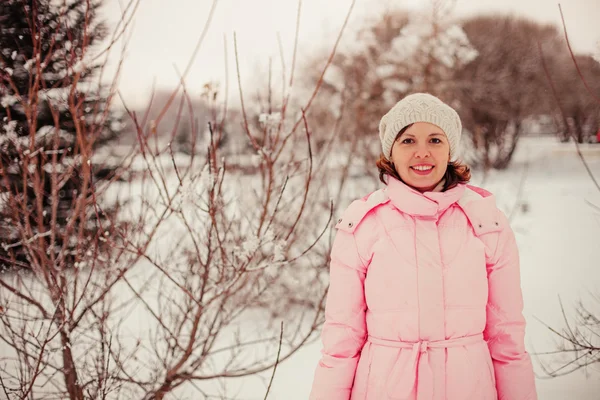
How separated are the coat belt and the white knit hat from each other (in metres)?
0.66

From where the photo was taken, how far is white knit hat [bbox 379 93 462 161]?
146cm

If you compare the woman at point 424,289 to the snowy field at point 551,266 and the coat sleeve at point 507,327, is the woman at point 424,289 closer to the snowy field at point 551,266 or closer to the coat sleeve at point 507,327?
the coat sleeve at point 507,327

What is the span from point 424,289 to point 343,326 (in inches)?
11.9

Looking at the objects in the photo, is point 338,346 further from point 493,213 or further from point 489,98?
point 489,98

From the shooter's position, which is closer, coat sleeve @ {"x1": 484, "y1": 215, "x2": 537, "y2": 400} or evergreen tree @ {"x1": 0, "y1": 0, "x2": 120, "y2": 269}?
coat sleeve @ {"x1": 484, "y1": 215, "x2": 537, "y2": 400}

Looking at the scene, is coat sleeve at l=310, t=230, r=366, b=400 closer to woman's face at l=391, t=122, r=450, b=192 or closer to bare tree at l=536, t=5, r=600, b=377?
woman's face at l=391, t=122, r=450, b=192

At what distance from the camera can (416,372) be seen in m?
1.34

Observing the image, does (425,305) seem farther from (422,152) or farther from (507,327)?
(422,152)

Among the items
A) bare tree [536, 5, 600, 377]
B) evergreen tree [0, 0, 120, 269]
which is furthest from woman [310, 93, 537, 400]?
evergreen tree [0, 0, 120, 269]

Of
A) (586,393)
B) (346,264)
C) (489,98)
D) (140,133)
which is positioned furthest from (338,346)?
(489,98)

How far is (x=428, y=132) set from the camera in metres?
1.47

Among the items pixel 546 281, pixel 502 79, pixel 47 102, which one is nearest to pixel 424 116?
pixel 47 102

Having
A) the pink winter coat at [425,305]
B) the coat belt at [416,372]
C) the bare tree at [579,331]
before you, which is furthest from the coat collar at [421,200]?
the bare tree at [579,331]

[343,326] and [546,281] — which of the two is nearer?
[343,326]
